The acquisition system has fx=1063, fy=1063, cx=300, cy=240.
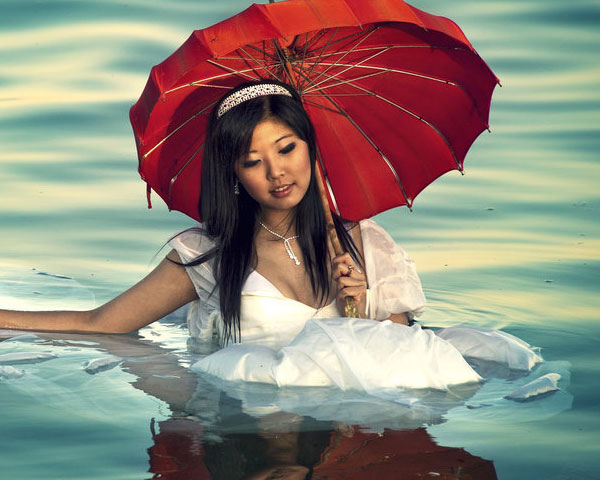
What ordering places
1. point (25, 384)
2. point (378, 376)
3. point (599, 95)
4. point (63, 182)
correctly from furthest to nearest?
point (599, 95) < point (63, 182) < point (25, 384) < point (378, 376)

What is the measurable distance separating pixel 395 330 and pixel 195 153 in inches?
45.2

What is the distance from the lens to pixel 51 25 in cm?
1162

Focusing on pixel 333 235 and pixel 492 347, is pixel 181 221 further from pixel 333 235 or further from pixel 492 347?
pixel 492 347

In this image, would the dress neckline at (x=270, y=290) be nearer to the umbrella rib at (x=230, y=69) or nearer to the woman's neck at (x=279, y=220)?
the woman's neck at (x=279, y=220)

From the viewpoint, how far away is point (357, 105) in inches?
163

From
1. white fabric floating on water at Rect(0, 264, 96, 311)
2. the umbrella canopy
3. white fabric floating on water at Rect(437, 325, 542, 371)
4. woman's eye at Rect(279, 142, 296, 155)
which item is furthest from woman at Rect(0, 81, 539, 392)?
white fabric floating on water at Rect(0, 264, 96, 311)

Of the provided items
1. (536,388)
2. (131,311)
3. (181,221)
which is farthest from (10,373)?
(181,221)

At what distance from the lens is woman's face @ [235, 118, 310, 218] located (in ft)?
12.6

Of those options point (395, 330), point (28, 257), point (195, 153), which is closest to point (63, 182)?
point (28, 257)

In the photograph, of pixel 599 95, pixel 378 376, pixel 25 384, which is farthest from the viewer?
pixel 599 95

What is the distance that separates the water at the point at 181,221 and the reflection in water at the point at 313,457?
25mm

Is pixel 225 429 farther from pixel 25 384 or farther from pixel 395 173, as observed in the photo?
pixel 395 173

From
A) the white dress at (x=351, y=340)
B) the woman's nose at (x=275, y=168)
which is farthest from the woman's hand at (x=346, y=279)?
the woman's nose at (x=275, y=168)

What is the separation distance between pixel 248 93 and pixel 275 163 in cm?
28
